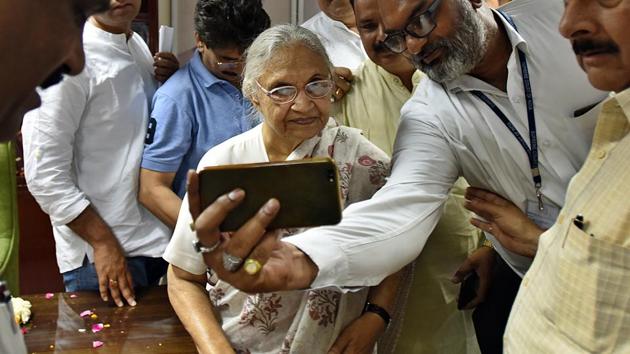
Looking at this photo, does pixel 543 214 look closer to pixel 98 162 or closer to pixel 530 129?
pixel 530 129

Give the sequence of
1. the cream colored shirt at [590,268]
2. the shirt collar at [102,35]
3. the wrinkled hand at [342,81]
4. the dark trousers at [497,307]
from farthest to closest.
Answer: the shirt collar at [102,35] < the wrinkled hand at [342,81] < the dark trousers at [497,307] < the cream colored shirt at [590,268]

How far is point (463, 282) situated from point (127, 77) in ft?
4.29

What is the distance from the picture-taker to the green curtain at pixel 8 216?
7.81 feet

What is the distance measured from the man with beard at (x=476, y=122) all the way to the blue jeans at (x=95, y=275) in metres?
1.09

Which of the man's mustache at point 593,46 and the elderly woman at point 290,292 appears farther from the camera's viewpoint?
the elderly woman at point 290,292

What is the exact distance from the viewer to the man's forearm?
173cm

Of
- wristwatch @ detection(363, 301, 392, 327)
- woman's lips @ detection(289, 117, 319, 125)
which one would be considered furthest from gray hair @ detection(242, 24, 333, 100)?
wristwatch @ detection(363, 301, 392, 327)

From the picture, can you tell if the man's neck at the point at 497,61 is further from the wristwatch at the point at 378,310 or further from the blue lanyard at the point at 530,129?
the wristwatch at the point at 378,310

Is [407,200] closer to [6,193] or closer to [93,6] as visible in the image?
[93,6]

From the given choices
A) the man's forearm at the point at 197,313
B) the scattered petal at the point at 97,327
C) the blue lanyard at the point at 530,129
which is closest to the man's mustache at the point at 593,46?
the blue lanyard at the point at 530,129

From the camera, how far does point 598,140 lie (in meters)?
Answer: 1.33

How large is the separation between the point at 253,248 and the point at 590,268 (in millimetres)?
582

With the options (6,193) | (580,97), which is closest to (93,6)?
(580,97)

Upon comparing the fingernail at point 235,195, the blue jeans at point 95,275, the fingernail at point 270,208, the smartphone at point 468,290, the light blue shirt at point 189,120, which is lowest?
the blue jeans at point 95,275
